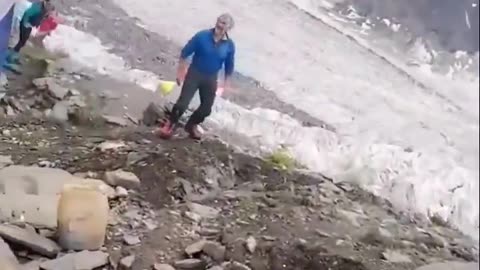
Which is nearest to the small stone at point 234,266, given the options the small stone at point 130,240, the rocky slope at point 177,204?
the rocky slope at point 177,204

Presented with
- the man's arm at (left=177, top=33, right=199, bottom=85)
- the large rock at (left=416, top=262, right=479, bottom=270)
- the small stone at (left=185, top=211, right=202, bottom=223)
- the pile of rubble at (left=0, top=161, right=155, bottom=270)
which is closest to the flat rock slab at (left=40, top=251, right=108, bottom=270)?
the pile of rubble at (left=0, top=161, right=155, bottom=270)

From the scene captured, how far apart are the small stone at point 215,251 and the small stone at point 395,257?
0.19 metres

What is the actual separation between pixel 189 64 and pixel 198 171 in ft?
0.42

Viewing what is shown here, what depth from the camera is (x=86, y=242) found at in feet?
2.89

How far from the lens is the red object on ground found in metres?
0.96

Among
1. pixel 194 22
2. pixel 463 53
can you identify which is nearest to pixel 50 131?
pixel 194 22

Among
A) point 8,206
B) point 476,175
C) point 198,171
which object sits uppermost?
point 476,175

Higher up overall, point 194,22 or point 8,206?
point 194,22

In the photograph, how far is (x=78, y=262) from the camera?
2.85ft

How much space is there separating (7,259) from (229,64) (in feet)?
1.08

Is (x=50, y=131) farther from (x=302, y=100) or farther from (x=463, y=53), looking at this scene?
(x=463, y=53)

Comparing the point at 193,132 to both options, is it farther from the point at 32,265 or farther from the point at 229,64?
the point at 32,265

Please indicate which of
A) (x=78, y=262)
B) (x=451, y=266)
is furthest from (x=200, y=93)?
(x=451, y=266)

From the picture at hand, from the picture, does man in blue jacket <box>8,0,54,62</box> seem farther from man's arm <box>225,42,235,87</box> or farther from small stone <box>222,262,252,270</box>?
small stone <box>222,262,252,270</box>
